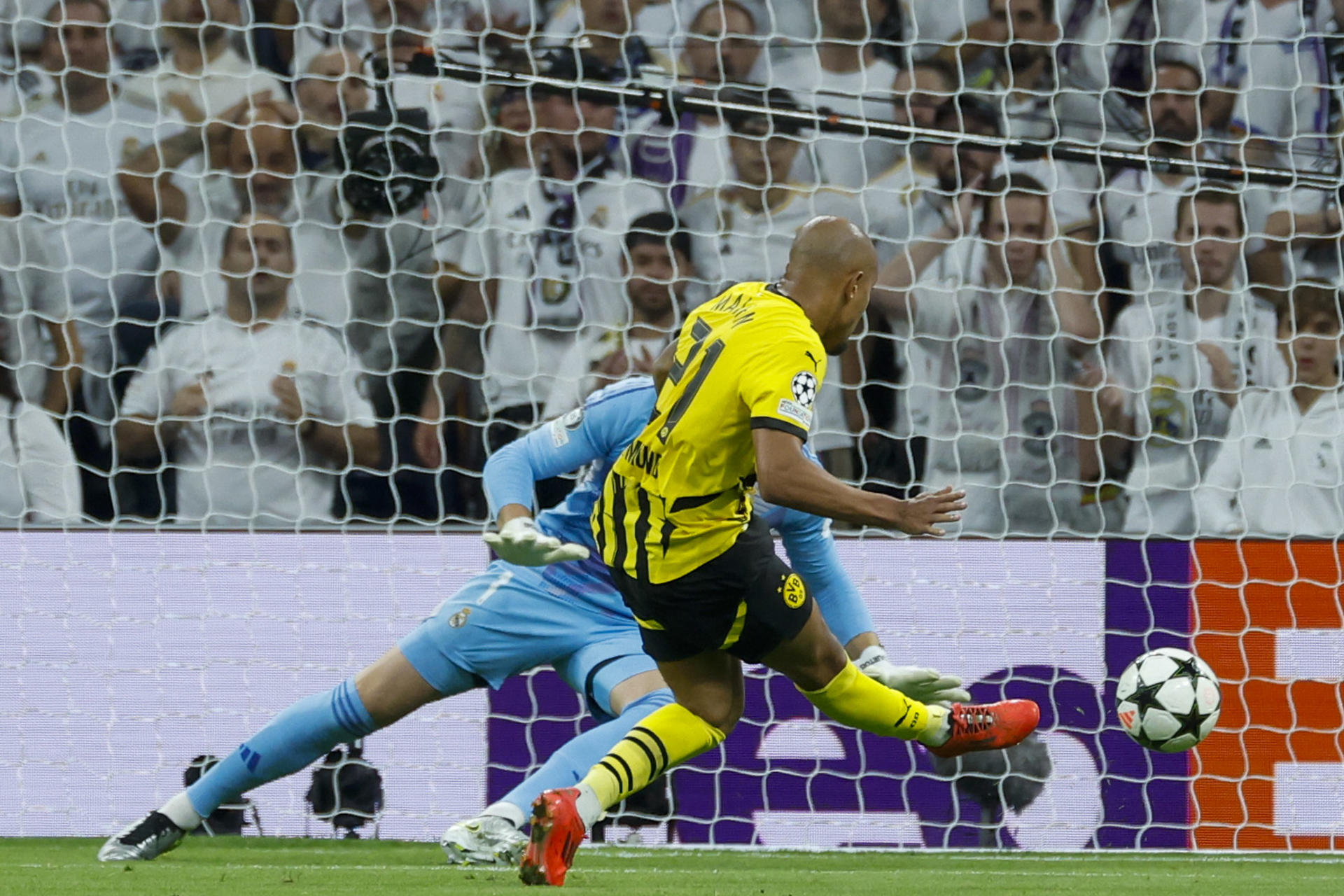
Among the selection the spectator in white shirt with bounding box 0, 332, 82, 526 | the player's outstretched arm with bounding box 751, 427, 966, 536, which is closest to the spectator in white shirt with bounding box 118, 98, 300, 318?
the spectator in white shirt with bounding box 0, 332, 82, 526

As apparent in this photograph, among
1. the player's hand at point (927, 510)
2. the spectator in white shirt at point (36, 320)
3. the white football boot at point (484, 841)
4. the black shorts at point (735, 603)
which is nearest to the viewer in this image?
the player's hand at point (927, 510)

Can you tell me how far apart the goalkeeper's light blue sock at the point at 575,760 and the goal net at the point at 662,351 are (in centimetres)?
106

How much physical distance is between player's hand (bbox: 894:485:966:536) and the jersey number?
0.46 m

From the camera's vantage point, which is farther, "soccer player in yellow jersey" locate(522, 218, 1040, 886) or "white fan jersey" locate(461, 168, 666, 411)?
"white fan jersey" locate(461, 168, 666, 411)

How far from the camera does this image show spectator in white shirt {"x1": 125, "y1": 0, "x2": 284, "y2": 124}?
20.0 ft

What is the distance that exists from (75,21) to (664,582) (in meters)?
4.17

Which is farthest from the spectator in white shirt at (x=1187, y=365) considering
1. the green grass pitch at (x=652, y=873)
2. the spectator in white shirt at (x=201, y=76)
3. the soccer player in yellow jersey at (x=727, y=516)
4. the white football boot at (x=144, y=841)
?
the spectator in white shirt at (x=201, y=76)

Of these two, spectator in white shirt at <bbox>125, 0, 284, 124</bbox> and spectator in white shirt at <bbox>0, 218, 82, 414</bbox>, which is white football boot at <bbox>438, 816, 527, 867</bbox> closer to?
spectator in white shirt at <bbox>0, 218, 82, 414</bbox>

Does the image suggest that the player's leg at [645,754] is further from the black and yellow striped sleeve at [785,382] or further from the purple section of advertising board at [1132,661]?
the purple section of advertising board at [1132,661]

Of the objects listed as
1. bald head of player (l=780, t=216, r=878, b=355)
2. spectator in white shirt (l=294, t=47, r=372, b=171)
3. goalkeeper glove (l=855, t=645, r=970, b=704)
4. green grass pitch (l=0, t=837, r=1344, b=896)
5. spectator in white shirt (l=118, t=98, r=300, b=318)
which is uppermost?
spectator in white shirt (l=294, t=47, r=372, b=171)

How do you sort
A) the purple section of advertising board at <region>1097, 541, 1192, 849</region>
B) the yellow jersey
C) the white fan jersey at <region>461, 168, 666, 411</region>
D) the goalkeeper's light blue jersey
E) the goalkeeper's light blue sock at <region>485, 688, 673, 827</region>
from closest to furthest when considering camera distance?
the yellow jersey → the goalkeeper's light blue sock at <region>485, 688, 673, 827</region> → the goalkeeper's light blue jersey → the purple section of advertising board at <region>1097, 541, 1192, 849</region> → the white fan jersey at <region>461, 168, 666, 411</region>

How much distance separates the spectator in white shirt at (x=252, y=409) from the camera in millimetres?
5551

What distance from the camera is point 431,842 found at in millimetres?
4770

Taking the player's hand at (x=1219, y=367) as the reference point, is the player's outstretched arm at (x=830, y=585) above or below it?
below
